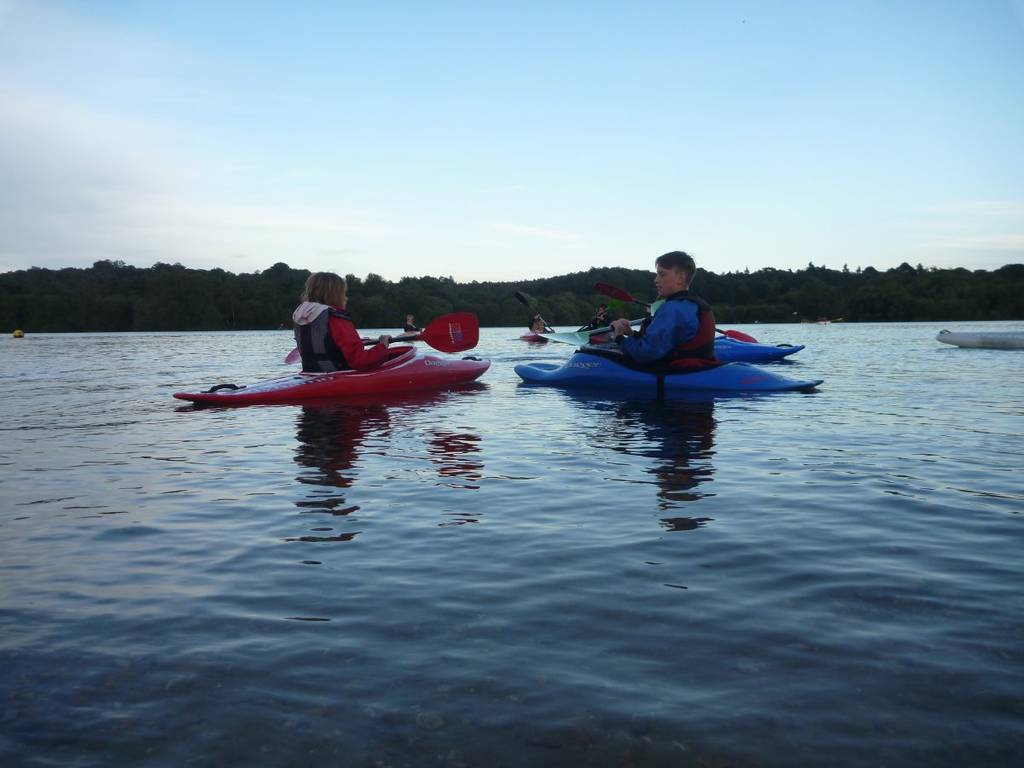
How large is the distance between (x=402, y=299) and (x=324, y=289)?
7718 cm

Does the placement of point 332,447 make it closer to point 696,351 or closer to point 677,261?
point 677,261

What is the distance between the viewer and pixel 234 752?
1.96m

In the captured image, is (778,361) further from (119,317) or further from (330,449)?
(119,317)

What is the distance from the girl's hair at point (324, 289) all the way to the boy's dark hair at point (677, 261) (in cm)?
383

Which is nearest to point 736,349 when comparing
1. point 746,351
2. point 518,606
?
point 746,351

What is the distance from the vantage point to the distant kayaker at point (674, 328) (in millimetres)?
9648

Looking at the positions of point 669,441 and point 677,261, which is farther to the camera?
point 677,261

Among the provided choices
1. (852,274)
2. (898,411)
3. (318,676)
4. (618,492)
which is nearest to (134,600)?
(318,676)

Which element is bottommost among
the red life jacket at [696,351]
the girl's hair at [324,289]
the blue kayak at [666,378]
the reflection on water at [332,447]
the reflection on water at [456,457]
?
the reflection on water at [456,457]

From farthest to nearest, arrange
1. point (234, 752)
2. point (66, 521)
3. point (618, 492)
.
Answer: point (618, 492), point (66, 521), point (234, 752)

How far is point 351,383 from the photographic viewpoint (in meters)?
10.8

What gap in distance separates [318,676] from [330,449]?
4.57 m

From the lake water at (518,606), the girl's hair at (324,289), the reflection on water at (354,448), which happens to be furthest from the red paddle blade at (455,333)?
the lake water at (518,606)

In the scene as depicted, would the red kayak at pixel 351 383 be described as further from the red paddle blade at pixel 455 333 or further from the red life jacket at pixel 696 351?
the red life jacket at pixel 696 351
